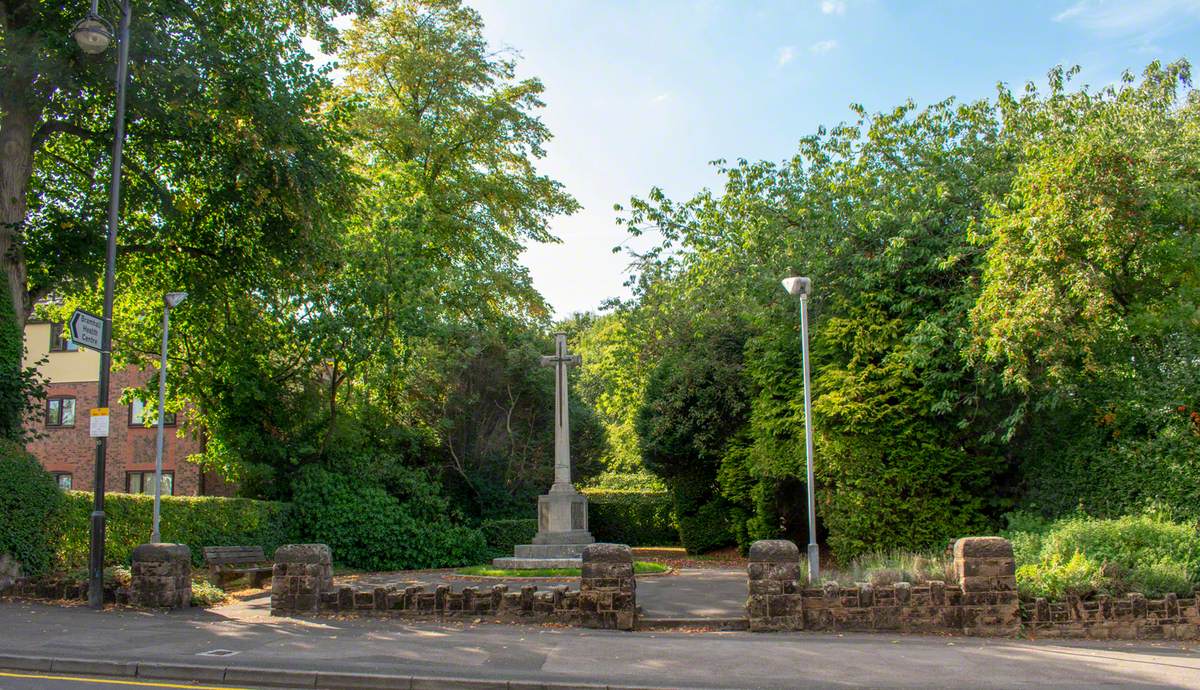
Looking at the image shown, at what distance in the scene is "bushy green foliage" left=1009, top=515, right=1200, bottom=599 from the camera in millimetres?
12383

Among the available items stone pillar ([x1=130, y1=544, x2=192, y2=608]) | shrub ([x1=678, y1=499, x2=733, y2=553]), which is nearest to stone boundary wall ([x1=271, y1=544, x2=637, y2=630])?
stone pillar ([x1=130, y1=544, x2=192, y2=608])

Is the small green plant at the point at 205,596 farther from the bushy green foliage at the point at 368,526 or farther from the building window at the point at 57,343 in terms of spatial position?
the building window at the point at 57,343

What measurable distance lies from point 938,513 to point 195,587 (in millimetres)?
13972

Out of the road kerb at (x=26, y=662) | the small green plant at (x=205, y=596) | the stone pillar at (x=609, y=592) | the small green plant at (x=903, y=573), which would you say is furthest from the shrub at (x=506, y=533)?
the road kerb at (x=26, y=662)

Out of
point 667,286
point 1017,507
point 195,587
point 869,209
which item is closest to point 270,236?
point 195,587

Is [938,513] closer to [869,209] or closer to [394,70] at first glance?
[869,209]

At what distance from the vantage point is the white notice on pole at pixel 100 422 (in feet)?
43.4

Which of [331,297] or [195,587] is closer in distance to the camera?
[195,587]

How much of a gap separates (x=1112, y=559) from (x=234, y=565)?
52.9 ft

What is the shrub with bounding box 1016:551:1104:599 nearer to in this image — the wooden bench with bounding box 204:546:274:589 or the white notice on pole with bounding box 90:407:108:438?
the white notice on pole with bounding box 90:407:108:438

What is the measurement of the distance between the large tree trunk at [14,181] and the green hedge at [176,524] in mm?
4045

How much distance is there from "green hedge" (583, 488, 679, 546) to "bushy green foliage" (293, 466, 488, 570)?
1056 cm

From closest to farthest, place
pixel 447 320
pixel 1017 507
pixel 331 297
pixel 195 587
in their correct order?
pixel 195 587
pixel 1017 507
pixel 331 297
pixel 447 320

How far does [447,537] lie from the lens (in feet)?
83.4
